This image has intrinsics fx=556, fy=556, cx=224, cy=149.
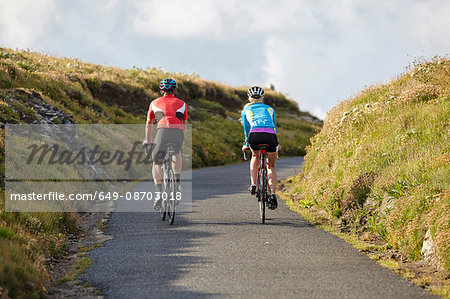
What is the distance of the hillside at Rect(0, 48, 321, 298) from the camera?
718cm

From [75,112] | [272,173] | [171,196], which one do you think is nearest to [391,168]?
[272,173]

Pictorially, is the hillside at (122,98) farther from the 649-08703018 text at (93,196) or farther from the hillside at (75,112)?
the 649-08703018 text at (93,196)

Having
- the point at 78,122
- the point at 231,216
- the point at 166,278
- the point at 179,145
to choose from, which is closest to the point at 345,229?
the point at 231,216

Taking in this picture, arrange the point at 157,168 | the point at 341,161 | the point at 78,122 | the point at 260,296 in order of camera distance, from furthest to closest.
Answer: the point at 78,122 → the point at 341,161 → the point at 157,168 → the point at 260,296

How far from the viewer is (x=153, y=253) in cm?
859

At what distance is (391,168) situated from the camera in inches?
414

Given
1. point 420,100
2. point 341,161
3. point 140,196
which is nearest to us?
point 341,161

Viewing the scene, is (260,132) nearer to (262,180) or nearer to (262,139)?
(262,139)

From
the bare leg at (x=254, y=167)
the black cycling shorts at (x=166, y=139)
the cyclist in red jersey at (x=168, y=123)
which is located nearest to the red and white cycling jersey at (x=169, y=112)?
the cyclist in red jersey at (x=168, y=123)

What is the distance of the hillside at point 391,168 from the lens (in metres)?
8.12

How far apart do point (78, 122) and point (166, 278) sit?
633 inches

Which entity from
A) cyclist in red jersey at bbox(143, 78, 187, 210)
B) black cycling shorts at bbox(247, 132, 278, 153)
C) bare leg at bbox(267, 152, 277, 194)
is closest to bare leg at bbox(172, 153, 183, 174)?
cyclist in red jersey at bbox(143, 78, 187, 210)

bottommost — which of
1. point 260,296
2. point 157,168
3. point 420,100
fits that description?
point 260,296

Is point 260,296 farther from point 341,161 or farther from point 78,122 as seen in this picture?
point 78,122
